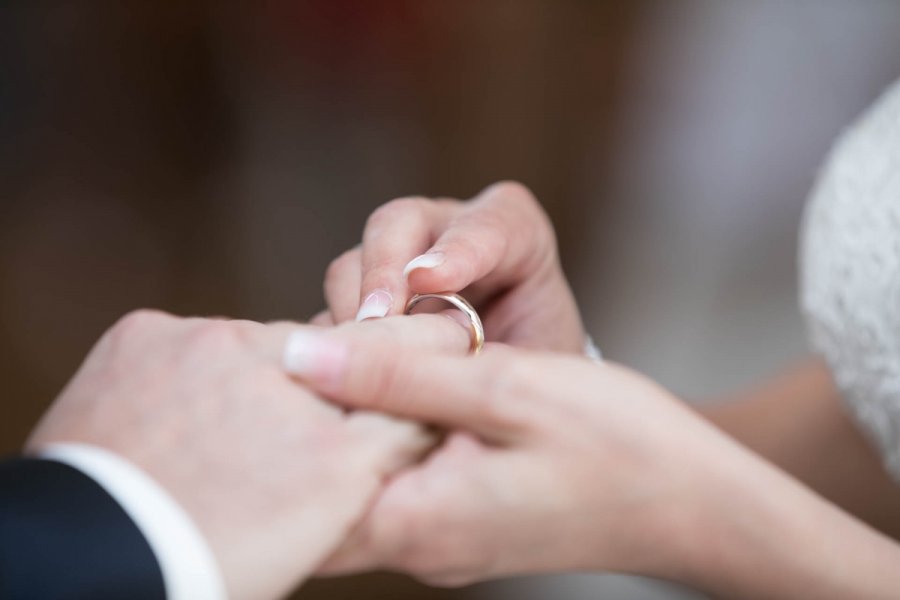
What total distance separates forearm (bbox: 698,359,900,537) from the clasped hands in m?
0.46

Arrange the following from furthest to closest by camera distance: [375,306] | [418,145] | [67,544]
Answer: [418,145] < [375,306] < [67,544]

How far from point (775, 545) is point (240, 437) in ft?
1.08

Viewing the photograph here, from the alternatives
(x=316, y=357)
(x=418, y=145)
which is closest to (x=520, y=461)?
(x=316, y=357)

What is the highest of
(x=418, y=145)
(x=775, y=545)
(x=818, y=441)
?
(x=418, y=145)

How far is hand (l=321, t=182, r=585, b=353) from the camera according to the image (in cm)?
60

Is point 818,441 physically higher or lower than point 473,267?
lower

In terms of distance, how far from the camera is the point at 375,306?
0.57 meters

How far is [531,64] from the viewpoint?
1.71 m

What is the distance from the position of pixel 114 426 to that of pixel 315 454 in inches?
4.6

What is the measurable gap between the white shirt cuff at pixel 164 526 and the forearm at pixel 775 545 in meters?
0.28

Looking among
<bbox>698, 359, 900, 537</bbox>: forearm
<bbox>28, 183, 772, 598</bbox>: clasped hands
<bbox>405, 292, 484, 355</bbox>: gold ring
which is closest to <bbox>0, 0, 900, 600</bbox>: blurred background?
<bbox>698, 359, 900, 537</bbox>: forearm

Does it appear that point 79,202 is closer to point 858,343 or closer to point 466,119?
point 466,119

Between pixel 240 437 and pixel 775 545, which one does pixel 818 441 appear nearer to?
pixel 775 545

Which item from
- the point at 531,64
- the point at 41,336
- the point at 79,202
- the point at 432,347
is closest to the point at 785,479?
the point at 432,347
